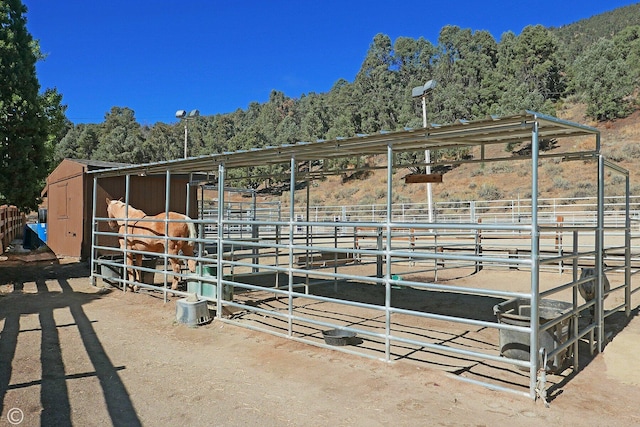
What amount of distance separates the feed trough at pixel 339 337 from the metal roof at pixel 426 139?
87.6 inches

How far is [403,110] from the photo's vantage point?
43.9m

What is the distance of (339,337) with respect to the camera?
539 cm

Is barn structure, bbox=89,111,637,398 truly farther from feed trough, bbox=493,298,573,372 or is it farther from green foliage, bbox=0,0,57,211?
green foliage, bbox=0,0,57,211

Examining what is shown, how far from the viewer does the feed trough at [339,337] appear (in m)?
5.39

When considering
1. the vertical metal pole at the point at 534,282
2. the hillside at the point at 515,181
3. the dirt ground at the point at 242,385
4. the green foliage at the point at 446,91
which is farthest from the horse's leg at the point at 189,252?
the green foliage at the point at 446,91

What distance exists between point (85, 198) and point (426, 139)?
10.1 m

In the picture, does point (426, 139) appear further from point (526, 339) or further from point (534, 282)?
point (526, 339)

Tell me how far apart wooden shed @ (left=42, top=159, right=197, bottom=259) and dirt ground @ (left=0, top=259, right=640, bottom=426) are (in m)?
5.74

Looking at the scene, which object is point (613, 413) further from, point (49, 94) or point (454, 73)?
point (454, 73)

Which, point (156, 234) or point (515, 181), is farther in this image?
point (515, 181)

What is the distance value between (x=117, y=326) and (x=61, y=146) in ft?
185

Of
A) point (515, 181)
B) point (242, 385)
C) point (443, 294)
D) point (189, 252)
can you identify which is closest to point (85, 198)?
point (189, 252)

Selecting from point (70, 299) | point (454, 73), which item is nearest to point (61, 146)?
point (454, 73)

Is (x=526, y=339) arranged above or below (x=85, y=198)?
Result: below
